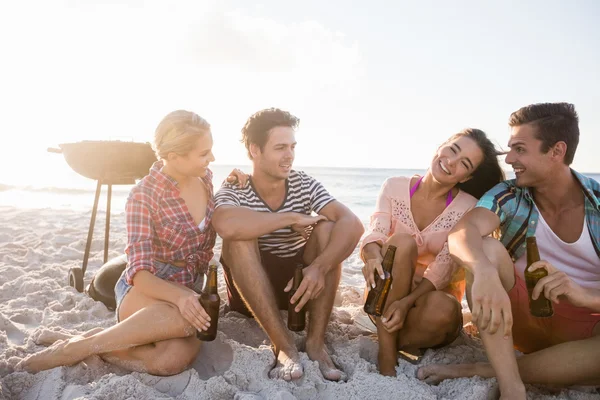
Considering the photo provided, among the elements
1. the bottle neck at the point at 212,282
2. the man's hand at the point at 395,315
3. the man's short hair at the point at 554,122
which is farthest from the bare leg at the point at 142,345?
the man's short hair at the point at 554,122

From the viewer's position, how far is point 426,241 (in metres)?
3.20

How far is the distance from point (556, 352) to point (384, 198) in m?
1.42

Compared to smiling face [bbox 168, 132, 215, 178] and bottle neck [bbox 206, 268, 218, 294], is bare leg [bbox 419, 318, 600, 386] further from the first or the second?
smiling face [bbox 168, 132, 215, 178]

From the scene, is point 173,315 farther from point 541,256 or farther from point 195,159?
point 541,256

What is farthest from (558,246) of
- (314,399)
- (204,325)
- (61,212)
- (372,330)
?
(61,212)

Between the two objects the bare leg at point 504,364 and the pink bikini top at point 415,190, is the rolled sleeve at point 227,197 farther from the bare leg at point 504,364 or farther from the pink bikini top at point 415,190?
the bare leg at point 504,364

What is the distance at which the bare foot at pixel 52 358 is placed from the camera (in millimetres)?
2645

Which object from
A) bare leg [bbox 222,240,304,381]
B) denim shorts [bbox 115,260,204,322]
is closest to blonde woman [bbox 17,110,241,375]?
denim shorts [bbox 115,260,204,322]

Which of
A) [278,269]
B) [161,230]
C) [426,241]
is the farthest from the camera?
[278,269]

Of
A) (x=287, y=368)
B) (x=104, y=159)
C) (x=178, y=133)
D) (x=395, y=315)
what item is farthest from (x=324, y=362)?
(x=104, y=159)

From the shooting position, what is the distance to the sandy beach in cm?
246

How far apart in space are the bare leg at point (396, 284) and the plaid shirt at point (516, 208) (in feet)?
1.80

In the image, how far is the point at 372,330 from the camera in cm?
342

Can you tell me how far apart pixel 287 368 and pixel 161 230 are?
117 cm
